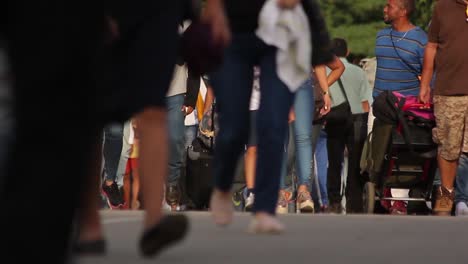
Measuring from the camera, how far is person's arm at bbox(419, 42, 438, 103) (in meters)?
13.1

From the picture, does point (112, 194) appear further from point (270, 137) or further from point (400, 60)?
point (270, 137)

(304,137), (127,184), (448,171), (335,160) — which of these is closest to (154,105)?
(448,171)

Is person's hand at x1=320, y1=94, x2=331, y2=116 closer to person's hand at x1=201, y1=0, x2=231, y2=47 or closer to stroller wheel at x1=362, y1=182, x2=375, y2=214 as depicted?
stroller wheel at x1=362, y1=182, x2=375, y2=214

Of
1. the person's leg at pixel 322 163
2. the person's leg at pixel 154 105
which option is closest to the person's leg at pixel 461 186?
the person's leg at pixel 322 163

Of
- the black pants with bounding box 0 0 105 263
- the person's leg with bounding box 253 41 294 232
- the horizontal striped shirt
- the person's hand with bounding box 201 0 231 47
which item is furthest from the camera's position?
the horizontal striped shirt

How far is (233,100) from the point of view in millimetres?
7574

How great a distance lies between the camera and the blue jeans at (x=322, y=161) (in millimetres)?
15016

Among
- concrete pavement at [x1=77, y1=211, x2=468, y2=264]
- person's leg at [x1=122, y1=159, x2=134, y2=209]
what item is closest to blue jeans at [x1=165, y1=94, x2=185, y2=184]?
person's leg at [x1=122, y1=159, x2=134, y2=209]

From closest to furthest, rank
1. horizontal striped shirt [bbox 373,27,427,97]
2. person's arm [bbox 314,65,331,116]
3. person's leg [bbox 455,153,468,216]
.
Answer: person's leg [bbox 455,153,468,216]
horizontal striped shirt [bbox 373,27,427,97]
person's arm [bbox 314,65,331,116]

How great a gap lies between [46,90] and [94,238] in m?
3.42

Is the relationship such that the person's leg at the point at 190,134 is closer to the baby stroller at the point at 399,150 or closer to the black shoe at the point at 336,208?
the black shoe at the point at 336,208

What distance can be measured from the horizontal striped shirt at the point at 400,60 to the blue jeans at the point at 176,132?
1.86m

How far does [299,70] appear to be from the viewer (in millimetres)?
7598

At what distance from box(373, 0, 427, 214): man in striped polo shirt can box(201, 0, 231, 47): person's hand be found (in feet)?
25.2
